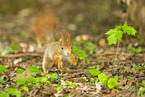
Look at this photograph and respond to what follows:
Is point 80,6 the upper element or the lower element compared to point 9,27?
upper

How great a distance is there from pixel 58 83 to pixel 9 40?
330cm

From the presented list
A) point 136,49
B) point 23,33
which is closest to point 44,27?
point 23,33

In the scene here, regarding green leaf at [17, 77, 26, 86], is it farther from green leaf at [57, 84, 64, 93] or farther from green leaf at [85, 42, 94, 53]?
green leaf at [85, 42, 94, 53]

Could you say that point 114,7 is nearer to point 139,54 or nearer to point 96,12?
point 96,12

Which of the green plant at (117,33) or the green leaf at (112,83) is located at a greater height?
the green plant at (117,33)

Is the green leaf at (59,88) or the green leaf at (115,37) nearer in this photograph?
the green leaf at (59,88)

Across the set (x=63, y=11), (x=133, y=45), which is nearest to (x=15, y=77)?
(x=133, y=45)

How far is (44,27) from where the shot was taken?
4.77m

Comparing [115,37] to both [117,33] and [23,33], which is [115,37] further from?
[23,33]

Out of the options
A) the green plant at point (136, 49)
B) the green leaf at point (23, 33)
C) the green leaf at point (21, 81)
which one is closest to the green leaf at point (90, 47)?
the green plant at point (136, 49)

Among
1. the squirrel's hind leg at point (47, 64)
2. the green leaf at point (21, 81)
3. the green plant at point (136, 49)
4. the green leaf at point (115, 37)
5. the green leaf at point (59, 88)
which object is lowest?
the green leaf at point (59, 88)

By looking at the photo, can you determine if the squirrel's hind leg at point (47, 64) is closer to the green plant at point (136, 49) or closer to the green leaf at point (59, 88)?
the green leaf at point (59, 88)

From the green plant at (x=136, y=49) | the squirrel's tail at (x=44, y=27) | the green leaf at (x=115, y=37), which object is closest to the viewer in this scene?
the green leaf at (x=115, y=37)

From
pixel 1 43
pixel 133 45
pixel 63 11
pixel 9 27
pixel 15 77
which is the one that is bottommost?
pixel 15 77
